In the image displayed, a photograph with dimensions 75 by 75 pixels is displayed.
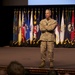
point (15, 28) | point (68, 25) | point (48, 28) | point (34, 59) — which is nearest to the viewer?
point (48, 28)

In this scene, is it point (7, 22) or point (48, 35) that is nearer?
point (48, 35)

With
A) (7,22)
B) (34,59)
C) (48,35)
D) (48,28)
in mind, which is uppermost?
(7,22)

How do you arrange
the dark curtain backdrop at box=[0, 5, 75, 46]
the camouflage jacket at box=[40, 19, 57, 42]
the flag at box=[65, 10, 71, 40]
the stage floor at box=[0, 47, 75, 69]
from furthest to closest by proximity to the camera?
1. the dark curtain backdrop at box=[0, 5, 75, 46]
2. the flag at box=[65, 10, 71, 40]
3. the stage floor at box=[0, 47, 75, 69]
4. the camouflage jacket at box=[40, 19, 57, 42]

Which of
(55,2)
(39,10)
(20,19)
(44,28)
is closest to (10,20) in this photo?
(20,19)

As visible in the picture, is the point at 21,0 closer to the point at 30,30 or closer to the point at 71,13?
the point at 30,30

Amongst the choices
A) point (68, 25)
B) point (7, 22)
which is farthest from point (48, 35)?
point (7, 22)

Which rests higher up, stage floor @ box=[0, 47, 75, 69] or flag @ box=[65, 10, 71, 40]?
flag @ box=[65, 10, 71, 40]

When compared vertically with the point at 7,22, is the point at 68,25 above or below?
below

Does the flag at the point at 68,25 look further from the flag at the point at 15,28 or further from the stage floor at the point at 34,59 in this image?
the stage floor at the point at 34,59

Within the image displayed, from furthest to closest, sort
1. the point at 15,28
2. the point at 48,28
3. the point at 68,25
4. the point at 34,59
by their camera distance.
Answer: the point at 15,28 < the point at 68,25 < the point at 34,59 < the point at 48,28

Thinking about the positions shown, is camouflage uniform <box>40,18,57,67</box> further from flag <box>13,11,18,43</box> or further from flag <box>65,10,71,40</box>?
flag <box>13,11,18,43</box>

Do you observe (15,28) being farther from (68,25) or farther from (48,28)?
(48,28)

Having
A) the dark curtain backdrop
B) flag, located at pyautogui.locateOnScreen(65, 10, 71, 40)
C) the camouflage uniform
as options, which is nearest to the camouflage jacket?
the camouflage uniform

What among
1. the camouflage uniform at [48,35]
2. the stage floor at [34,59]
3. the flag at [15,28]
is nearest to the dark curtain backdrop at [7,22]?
the flag at [15,28]
